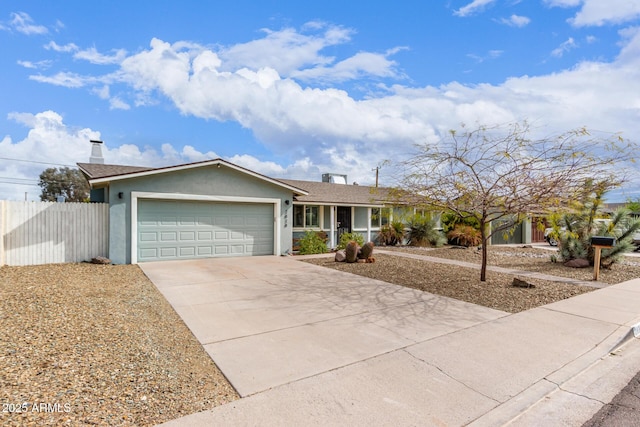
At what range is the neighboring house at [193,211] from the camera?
11086 mm

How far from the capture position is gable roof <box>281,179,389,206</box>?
16.9 m

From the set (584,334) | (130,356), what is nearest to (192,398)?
(130,356)

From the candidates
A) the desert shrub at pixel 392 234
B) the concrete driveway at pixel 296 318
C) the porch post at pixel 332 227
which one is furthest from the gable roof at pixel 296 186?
the concrete driveway at pixel 296 318

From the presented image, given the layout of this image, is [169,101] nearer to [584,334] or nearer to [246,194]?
[246,194]

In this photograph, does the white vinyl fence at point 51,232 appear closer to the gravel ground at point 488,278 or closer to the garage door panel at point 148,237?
the garage door panel at point 148,237

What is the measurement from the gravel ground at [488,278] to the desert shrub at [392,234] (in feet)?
15.8

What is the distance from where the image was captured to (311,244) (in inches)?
603

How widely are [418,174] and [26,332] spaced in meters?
8.04

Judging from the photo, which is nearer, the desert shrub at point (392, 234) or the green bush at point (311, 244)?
the green bush at point (311, 244)

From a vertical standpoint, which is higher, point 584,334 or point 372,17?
point 372,17

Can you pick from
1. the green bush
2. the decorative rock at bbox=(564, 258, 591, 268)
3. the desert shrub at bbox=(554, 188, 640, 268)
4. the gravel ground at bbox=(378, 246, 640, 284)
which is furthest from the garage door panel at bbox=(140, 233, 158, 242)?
the decorative rock at bbox=(564, 258, 591, 268)

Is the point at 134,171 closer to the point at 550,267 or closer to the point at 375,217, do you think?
the point at 375,217

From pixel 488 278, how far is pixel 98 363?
30.8ft

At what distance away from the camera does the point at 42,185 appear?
45250mm
